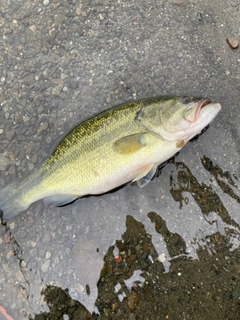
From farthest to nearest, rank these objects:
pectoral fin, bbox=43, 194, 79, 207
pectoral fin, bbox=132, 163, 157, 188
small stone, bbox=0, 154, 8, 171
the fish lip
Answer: small stone, bbox=0, 154, 8, 171 → pectoral fin, bbox=43, 194, 79, 207 → pectoral fin, bbox=132, 163, 157, 188 → the fish lip

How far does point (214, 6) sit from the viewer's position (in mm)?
4332

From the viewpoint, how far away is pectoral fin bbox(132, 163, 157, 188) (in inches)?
149

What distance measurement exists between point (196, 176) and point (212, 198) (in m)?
0.29

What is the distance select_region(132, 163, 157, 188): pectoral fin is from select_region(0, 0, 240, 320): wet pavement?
0.11 m

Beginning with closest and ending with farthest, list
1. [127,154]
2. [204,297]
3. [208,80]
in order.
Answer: [127,154]
[204,297]
[208,80]

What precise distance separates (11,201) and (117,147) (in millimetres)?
1294

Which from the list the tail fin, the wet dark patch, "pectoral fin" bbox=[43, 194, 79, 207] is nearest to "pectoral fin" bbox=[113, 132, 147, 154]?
"pectoral fin" bbox=[43, 194, 79, 207]

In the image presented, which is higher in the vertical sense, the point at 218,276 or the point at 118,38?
the point at 118,38

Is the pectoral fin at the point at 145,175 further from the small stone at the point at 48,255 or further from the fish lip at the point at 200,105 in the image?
the small stone at the point at 48,255

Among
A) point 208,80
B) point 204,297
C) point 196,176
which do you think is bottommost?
point 204,297

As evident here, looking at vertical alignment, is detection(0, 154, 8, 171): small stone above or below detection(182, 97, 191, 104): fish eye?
above

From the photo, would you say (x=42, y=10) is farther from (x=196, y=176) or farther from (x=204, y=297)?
(x=204, y=297)

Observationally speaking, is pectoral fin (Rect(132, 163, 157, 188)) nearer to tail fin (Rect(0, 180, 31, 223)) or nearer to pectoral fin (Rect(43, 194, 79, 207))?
pectoral fin (Rect(43, 194, 79, 207))

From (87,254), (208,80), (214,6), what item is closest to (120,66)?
(208,80)
